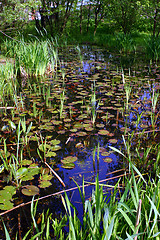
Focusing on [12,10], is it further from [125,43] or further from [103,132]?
[103,132]

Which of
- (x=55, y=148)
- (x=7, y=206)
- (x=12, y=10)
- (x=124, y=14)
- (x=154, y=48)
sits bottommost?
(x=7, y=206)

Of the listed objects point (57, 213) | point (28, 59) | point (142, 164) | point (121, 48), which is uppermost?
point (121, 48)

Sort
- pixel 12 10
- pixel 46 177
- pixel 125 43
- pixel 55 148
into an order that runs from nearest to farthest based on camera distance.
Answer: pixel 46 177, pixel 55 148, pixel 12 10, pixel 125 43

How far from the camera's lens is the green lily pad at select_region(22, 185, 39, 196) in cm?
134

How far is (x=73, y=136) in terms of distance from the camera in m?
2.08

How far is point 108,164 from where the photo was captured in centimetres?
168

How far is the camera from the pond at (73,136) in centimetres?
145

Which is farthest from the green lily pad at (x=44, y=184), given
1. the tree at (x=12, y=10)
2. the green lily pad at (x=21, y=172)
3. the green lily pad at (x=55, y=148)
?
the tree at (x=12, y=10)

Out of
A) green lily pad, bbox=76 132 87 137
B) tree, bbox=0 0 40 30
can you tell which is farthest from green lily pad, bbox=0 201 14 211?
tree, bbox=0 0 40 30

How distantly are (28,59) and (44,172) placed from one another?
258 centimetres

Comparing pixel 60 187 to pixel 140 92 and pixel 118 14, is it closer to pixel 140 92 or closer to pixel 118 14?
pixel 140 92

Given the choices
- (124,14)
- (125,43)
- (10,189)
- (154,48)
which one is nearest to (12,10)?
(125,43)

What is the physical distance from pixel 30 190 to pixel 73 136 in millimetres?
812

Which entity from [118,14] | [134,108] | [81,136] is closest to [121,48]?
[118,14]
